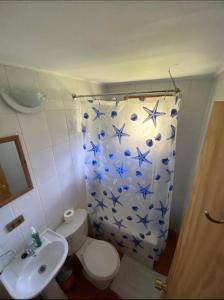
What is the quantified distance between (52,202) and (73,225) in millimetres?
360

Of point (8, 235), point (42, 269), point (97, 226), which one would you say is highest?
point (8, 235)

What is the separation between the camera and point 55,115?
4.30 ft

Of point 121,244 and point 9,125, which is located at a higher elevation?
point 9,125

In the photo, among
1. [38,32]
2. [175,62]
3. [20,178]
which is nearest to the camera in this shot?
[38,32]

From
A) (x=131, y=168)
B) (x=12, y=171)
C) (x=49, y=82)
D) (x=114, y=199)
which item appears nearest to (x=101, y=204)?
(x=114, y=199)

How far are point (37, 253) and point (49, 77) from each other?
1544 mm

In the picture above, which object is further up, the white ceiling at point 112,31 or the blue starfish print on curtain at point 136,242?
the white ceiling at point 112,31

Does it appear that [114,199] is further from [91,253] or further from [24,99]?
[24,99]

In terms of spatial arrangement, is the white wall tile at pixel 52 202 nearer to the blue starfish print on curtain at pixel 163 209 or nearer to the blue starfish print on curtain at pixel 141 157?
the blue starfish print on curtain at pixel 141 157

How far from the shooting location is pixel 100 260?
55.5 inches

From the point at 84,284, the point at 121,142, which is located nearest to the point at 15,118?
the point at 121,142

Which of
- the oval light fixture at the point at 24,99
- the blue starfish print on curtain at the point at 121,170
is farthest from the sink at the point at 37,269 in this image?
the oval light fixture at the point at 24,99

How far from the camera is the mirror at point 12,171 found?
3.18 ft

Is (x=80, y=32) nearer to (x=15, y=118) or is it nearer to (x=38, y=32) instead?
(x=38, y=32)
